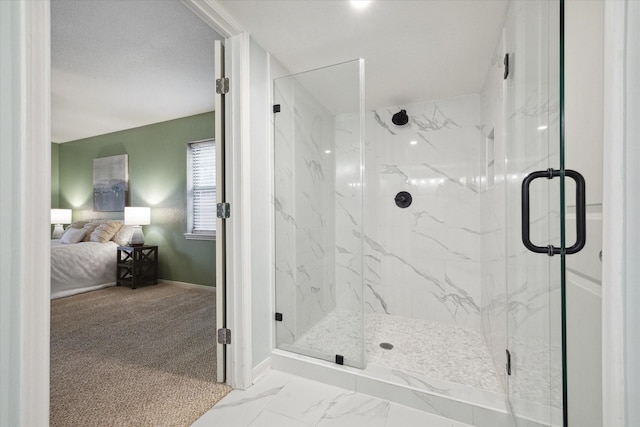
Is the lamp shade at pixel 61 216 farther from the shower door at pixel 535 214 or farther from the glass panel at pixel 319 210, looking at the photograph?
the shower door at pixel 535 214

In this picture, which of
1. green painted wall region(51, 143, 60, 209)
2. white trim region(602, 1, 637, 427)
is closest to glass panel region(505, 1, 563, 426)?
white trim region(602, 1, 637, 427)

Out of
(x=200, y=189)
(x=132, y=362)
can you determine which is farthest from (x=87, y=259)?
(x=132, y=362)

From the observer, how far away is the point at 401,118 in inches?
114

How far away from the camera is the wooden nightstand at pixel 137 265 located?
405cm

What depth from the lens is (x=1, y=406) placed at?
2.38 feet

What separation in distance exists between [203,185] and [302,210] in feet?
8.20

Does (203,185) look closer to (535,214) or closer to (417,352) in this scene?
(417,352)

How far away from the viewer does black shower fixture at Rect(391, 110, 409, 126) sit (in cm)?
289

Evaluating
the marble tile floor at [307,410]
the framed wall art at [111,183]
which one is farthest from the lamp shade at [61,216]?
the marble tile floor at [307,410]

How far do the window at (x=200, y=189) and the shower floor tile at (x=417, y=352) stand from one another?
261 cm

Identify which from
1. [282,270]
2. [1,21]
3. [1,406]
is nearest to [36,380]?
[1,406]

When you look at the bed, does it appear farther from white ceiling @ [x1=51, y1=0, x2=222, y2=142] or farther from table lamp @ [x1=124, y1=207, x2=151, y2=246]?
white ceiling @ [x1=51, y1=0, x2=222, y2=142]

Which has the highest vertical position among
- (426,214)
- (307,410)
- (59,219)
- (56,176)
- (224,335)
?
(56,176)

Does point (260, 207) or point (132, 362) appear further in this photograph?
point (132, 362)
